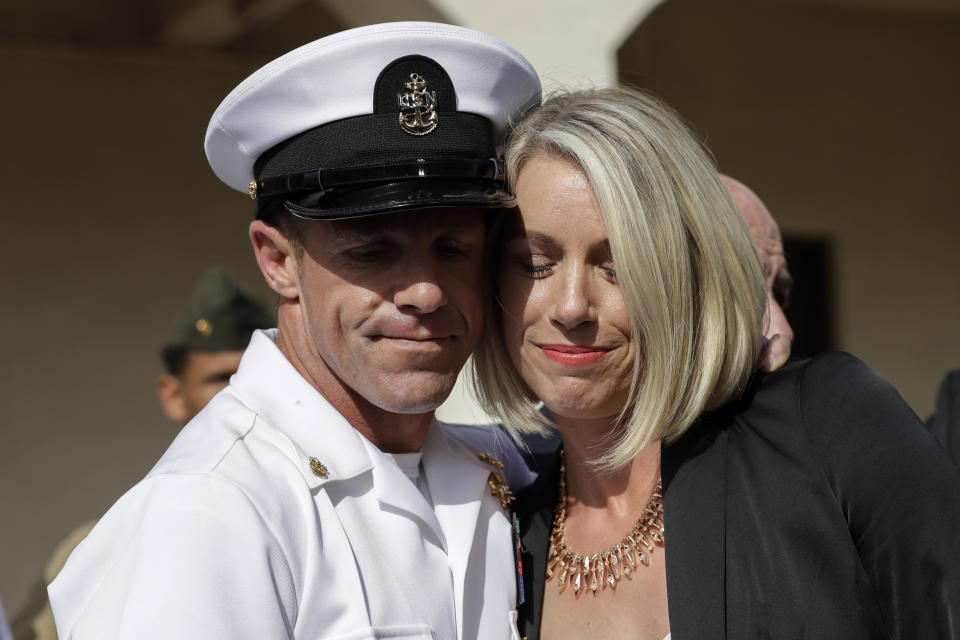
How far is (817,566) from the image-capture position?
1941 mm

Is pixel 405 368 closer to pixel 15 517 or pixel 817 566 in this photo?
pixel 817 566

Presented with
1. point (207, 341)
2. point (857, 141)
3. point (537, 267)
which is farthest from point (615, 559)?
point (857, 141)

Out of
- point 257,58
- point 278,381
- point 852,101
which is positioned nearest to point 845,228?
point 852,101

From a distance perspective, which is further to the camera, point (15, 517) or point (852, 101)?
point (852, 101)

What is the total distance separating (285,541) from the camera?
1.88m

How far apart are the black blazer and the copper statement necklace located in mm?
118

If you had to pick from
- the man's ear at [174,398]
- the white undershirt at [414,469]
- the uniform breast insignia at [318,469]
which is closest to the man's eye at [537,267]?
the white undershirt at [414,469]

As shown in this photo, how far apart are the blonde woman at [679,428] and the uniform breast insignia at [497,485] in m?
0.09

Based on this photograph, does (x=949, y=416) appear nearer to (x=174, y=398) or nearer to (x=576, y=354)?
(x=576, y=354)

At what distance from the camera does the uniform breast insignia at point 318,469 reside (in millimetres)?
2020

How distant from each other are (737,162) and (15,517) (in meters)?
4.18

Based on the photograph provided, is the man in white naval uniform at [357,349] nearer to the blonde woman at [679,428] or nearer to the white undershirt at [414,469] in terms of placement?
the white undershirt at [414,469]

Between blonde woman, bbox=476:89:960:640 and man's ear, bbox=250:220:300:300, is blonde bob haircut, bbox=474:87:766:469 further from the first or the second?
man's ear, bbox=250:220:300:300

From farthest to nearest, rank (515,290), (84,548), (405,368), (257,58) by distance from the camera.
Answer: (257,58)
(515,290)
(405,368)
(84,548)
